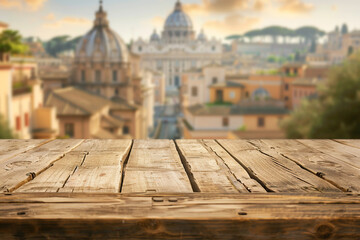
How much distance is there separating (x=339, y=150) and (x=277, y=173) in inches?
28.3

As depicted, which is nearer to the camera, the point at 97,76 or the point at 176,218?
the point at 176,218

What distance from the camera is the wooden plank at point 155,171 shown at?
5.06ft

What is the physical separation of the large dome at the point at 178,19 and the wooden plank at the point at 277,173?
114m

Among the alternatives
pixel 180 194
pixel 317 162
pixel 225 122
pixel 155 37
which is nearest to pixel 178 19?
pixel 155 37

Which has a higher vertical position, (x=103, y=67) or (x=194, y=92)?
(x=103, y=67)

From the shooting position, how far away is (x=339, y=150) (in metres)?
2.37

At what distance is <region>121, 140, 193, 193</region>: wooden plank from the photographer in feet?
5.06

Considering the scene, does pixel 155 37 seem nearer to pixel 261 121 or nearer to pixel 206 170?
pixel 261 121

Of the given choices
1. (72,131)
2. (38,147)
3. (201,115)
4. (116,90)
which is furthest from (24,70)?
(38,147)

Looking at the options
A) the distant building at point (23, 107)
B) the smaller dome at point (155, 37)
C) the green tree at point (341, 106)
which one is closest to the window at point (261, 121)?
the distant building at point (23, 107)

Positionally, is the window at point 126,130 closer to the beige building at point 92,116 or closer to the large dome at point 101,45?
the beige building at point 92,116

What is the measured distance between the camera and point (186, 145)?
8.09ft

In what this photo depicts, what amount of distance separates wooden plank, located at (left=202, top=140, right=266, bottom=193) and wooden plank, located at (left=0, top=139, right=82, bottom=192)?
0.66 meters

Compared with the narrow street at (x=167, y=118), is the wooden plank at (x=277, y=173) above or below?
above
